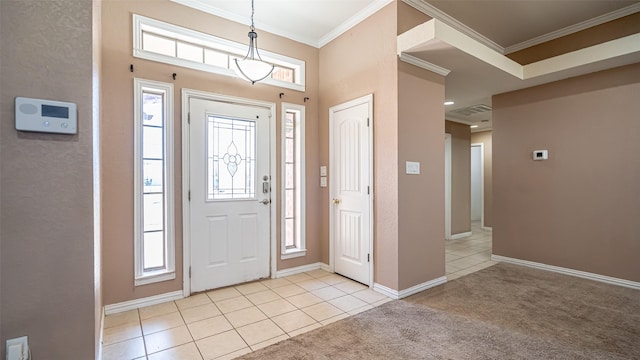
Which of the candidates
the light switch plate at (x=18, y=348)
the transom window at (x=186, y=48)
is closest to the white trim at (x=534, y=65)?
the transom window at (x=186, y=48)

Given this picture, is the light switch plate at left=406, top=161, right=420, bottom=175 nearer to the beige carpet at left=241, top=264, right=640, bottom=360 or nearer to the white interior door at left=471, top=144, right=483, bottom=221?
the beige carpet at left=241, top=264, right=640, bottom=360

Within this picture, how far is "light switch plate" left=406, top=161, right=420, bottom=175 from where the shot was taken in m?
3.06

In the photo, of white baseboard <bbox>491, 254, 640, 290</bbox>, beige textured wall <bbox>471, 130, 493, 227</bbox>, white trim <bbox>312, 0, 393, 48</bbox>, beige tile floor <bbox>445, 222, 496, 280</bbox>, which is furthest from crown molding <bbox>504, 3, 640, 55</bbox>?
beige textured wall <bbox>471, 130, 493, 227</bbox>

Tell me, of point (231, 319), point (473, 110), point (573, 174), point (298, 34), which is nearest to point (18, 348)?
point (231, 319)

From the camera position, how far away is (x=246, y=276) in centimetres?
341

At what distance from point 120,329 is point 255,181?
187 cm

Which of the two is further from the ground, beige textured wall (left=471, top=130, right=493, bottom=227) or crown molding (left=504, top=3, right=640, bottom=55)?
crown molding (left=504, top=3, right=640, bottom=55)

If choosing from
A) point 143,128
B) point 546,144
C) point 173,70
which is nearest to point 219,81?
point 173,70

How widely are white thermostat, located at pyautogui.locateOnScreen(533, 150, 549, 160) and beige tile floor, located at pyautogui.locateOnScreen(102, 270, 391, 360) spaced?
3.01 metres

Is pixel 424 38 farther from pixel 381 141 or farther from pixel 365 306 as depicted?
pixel 365 306

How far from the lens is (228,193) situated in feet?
10.8

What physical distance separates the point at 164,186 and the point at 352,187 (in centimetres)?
208

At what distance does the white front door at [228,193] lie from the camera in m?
3.09

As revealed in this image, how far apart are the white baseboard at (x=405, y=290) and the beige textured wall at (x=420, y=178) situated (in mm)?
47
